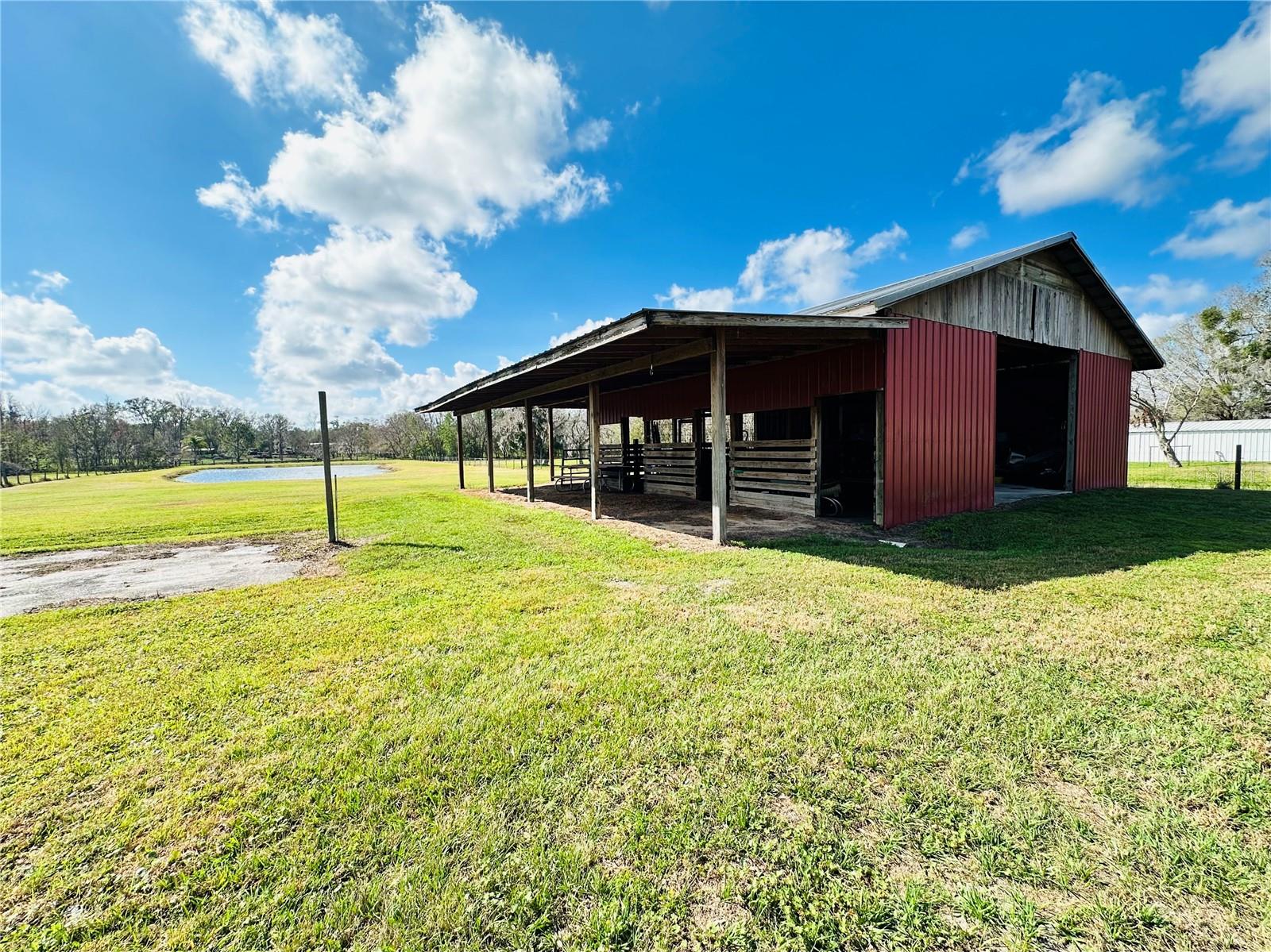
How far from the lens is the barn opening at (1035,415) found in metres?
11.4

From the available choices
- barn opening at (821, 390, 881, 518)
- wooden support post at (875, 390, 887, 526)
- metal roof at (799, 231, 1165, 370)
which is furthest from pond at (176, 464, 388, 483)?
wooden support post at (875, 390, 887, 526)

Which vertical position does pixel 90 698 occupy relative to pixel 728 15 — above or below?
below

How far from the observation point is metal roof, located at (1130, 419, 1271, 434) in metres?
24.3

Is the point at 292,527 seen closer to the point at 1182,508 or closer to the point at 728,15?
the point at 728,15

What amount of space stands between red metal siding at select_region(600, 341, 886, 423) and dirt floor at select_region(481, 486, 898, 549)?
2193 mm

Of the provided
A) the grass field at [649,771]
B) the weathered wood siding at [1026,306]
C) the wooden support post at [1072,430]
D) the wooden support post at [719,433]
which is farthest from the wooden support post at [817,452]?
the wooden support post at [1072,430]

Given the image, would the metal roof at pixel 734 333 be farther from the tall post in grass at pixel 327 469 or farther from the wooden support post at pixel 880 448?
the tall post in grass at pixel 327 469

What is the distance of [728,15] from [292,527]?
13587 millimetres

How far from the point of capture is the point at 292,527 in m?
9.31

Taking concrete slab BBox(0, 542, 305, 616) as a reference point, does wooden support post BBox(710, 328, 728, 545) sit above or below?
above

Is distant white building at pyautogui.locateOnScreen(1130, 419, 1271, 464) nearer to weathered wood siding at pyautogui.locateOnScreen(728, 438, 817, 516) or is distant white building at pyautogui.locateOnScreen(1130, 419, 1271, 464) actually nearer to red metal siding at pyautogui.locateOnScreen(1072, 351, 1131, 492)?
red metal siding at pyautogui.locateOnScreen(1072, 351, 1131, 492)

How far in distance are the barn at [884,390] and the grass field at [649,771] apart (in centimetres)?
367

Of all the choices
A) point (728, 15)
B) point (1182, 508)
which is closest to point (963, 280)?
point (1182, 508)

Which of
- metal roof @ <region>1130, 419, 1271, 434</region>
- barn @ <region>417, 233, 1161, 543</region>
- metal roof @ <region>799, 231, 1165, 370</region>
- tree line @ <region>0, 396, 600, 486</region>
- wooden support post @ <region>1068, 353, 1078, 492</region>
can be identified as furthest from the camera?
tree line @ <region>0, 396, 600, 486</region>
